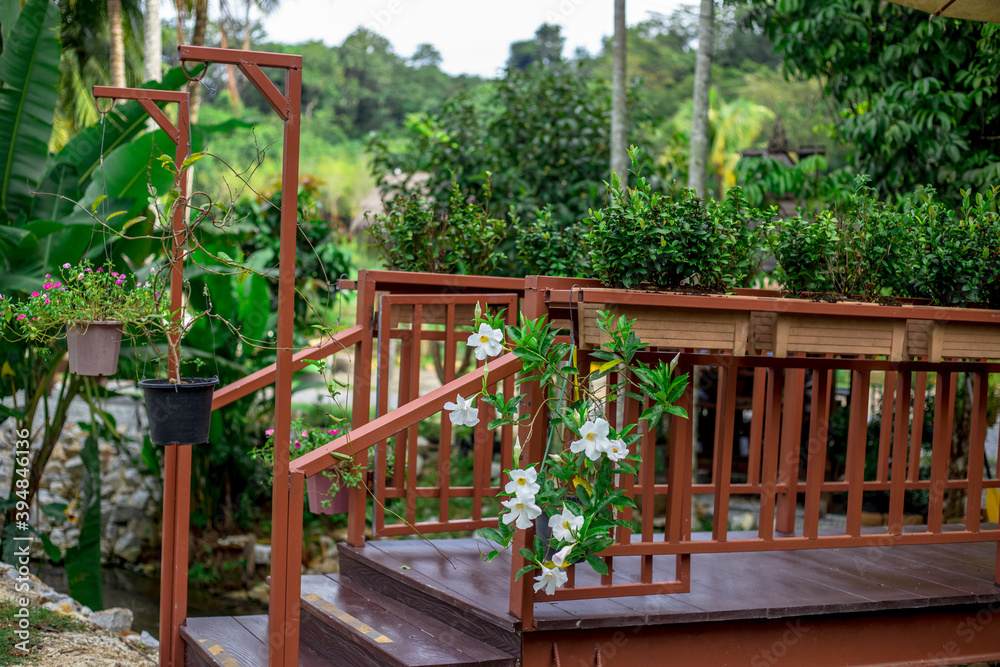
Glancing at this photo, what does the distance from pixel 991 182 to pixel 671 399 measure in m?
3.63

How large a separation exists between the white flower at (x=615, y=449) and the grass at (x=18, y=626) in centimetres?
254

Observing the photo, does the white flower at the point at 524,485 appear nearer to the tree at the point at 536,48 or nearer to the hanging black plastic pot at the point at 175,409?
the hanging black plastic pot at the point at 175,409

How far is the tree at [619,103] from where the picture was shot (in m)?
5.81

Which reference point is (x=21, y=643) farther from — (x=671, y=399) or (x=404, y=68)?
(x=404, y=68)

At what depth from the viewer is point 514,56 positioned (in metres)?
29.8

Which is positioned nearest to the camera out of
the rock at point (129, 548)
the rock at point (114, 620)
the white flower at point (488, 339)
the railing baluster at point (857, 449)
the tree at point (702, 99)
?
the white flower at point (488, 339)

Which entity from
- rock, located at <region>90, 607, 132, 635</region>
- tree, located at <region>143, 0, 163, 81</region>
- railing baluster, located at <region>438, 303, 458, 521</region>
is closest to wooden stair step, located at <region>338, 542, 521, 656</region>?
railing baluster, located at <region>438, 303, 458, 521</region>

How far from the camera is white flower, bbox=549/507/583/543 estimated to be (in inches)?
88.1

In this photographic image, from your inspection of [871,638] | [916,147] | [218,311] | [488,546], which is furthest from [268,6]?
[871,638]

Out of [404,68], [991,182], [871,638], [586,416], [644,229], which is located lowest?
[871,638]

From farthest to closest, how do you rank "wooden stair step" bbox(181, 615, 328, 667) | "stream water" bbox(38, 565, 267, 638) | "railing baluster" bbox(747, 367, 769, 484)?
"stream water" bbox(38, 565, 267, 638) < "railing baluster" bbox(747, 367, 769, 484) < "wooden stair step" bbox(181, 615, 328, 667)

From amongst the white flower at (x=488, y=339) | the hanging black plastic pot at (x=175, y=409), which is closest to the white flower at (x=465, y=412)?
the white flower at (x=488, y=339)

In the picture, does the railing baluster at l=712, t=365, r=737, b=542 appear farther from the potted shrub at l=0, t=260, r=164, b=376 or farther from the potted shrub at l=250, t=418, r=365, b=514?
the potted shrub at l=0, t=260, r=164, b=376

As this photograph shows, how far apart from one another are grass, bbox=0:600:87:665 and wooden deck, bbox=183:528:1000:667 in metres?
0.78
